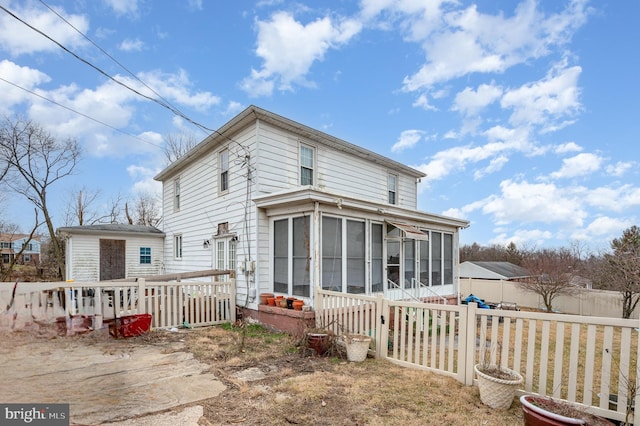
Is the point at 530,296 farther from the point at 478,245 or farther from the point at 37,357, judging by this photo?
the point at 478,245

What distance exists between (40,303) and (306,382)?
226 inches

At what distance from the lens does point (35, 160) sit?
19.9 m

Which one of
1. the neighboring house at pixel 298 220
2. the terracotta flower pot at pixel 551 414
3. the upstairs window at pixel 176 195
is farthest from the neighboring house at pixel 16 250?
the terracotta flower pot at pixel 551 414

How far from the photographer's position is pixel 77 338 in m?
6.54

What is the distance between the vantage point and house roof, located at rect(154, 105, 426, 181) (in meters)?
8.59

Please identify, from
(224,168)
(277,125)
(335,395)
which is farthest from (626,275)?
(224,168)

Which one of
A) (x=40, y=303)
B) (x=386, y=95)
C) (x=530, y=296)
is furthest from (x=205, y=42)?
(x=530, y=296)

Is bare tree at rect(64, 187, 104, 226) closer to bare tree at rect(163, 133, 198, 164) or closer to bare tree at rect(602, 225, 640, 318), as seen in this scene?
bare tree at rect(163, 133, 198, 164)

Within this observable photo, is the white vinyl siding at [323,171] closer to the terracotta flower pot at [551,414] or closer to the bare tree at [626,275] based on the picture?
the terracotta flower pot at [551,414]

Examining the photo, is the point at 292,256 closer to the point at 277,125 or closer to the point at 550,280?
the point at 277,125

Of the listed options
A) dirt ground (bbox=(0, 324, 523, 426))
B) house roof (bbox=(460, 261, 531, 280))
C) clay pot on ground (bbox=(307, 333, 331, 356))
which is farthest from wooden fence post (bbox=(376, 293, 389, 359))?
house roof (bbox=(460, 261, 531, 280))

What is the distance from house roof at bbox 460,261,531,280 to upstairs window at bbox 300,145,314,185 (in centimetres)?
2009

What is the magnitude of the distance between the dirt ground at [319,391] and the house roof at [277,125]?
217 inches

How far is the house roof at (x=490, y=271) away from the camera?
24.6 meters
